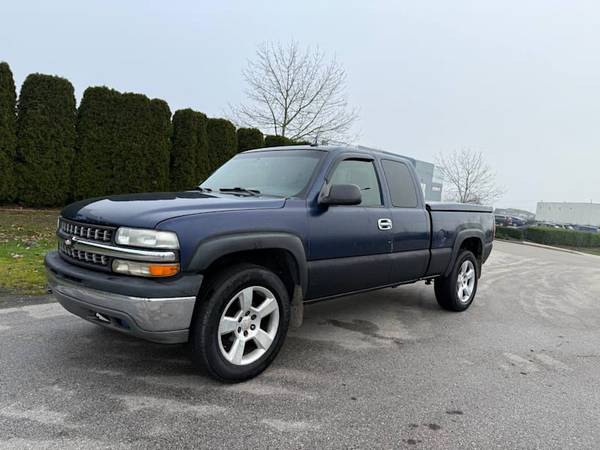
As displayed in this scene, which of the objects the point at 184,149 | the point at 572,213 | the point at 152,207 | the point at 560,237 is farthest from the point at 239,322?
the point at 572,213

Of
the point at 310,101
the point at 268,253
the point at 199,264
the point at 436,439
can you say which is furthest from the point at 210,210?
the point at 310,101

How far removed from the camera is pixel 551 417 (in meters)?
3.09

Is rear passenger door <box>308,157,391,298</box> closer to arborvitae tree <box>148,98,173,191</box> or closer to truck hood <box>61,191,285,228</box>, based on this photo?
truck hood <box>61,191,285,228</box>

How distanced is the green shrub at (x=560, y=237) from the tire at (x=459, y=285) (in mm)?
25082

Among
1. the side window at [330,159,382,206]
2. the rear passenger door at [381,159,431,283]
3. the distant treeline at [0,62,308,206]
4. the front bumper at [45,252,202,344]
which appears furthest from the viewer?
the distant treeline at [0,62,308,206]

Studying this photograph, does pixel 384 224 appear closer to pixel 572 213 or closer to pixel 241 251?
pixel 241 251

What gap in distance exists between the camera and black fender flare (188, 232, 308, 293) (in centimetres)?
300

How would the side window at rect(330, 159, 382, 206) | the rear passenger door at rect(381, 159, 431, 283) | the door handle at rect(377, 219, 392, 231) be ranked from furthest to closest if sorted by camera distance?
the rear passenger door at rect(381, 159, 431, 283) < the door handle at rect(377, 219, 392, 231) < the side window at rect(330, 159, 382, 206)

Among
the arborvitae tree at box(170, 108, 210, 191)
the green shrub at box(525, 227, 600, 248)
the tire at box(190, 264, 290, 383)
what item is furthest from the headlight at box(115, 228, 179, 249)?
the green shrub at box(525, 227, 600, 248)

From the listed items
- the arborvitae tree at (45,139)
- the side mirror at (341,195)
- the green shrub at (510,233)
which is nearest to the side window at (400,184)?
the side mirror at (341,195)

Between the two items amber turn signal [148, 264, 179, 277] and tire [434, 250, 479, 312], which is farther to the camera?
tire [434, 250, 479, 312]

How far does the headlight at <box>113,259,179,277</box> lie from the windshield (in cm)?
132

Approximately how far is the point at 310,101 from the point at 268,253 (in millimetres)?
20254

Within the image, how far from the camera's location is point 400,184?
4961mm
